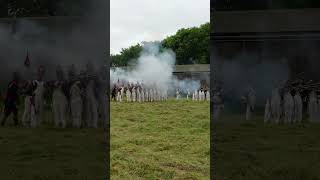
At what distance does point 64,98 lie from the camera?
5.95 m

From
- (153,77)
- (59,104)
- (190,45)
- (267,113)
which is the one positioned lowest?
(267,113)

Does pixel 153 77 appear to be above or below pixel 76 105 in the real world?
above

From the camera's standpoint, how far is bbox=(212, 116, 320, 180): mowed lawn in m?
5.79

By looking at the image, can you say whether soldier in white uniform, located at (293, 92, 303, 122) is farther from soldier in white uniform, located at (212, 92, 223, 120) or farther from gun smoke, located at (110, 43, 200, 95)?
gun smoke, located at (110, 43, 200, 95)

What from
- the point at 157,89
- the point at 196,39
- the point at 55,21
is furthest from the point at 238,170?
the point at 196,39

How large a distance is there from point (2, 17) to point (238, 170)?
11.6ft

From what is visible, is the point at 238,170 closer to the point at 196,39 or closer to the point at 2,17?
the point at 2,17

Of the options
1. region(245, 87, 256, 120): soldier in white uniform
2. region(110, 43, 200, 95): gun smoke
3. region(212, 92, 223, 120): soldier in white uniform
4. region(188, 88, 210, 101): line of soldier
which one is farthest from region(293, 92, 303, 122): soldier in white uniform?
region(110, 43, 200, 95): gun smoke

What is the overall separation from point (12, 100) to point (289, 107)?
12.0ft

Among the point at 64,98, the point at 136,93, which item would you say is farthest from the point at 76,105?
the point at 136,93

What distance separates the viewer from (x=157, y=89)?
29.7 m

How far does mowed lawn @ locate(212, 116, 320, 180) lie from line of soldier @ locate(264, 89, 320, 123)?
0.11 metres

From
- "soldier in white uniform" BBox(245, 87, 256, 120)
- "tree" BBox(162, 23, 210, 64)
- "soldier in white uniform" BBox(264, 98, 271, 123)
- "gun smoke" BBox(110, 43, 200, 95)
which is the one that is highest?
"tree" BBox(162, 23, 210, 64)

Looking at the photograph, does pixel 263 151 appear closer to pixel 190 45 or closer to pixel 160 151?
pixel 160 151
